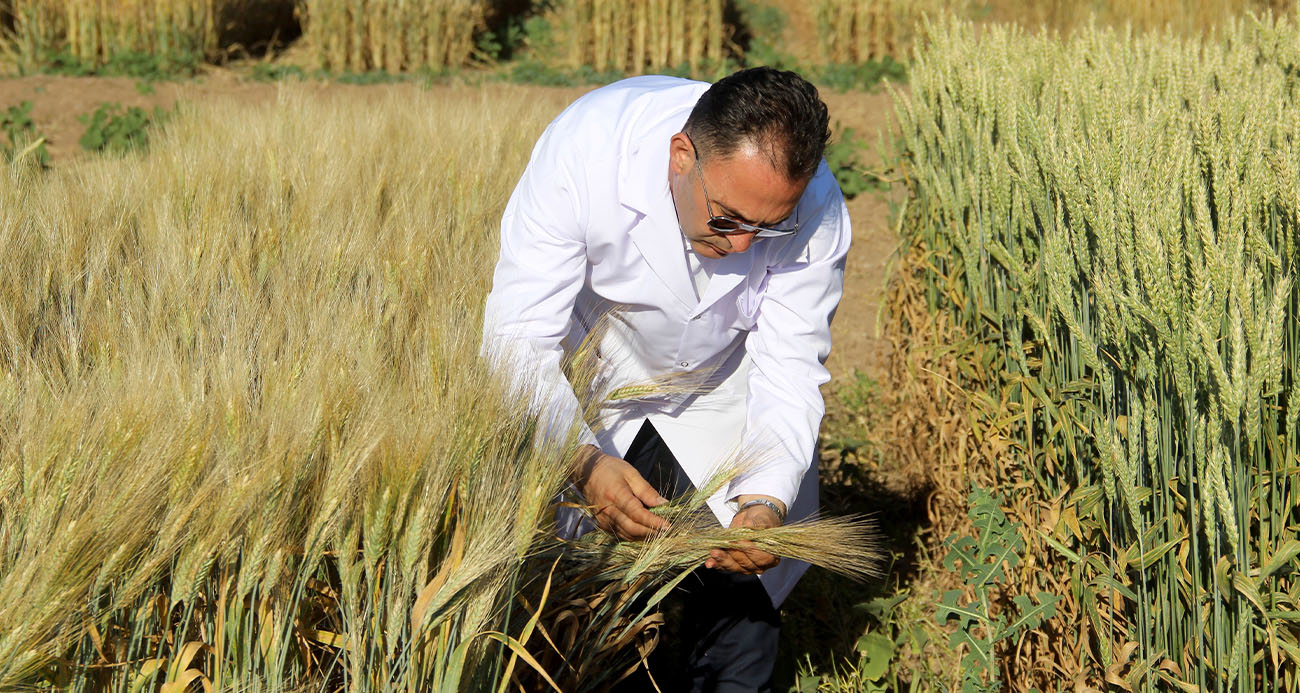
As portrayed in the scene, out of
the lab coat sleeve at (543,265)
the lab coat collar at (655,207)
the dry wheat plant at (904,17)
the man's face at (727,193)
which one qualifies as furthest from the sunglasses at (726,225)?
the dry wheat plant at (904,17)

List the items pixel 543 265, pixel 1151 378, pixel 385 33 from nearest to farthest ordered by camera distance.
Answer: pixel 1151 378 → pixel 543 265 → pixel 385 33

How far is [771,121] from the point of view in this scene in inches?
75.0

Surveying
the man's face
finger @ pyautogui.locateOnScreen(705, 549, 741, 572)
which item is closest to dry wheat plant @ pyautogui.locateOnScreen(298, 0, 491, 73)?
the man's face

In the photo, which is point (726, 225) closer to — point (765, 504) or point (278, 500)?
point (765, 504)

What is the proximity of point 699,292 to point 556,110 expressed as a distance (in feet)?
10.4

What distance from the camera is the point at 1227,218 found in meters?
1.69

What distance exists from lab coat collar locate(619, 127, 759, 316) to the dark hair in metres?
0.19

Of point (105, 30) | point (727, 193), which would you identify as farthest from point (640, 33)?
point (727, 193)

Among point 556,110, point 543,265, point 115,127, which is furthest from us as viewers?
point 115,127

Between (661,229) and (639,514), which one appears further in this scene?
(661,229)

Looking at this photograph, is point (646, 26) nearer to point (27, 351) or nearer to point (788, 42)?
point (788, 42)

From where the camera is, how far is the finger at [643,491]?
191cm

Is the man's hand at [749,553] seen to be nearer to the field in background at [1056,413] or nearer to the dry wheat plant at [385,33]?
the field in background at [1056,413]

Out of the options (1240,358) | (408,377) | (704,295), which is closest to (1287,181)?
(1240,358)
